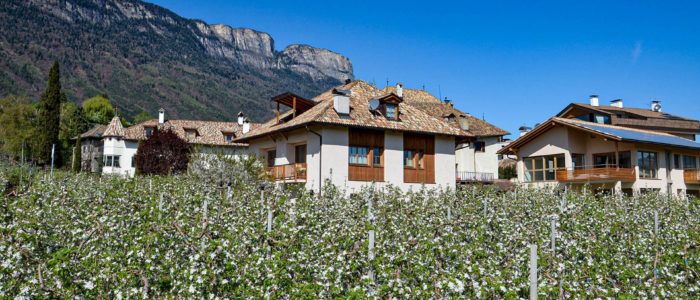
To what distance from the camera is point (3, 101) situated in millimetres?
59406

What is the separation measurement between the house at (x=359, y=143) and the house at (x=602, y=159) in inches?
358

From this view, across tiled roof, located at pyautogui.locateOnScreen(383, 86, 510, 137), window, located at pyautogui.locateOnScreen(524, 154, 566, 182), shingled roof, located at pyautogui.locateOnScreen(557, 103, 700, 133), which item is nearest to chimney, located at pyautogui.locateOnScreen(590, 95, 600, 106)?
shingled roof, located at pyautogui.locateOnScreen(557, 103, 700, 133)

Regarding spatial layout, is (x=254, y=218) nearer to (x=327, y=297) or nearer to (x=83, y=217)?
(x=83, y=217)

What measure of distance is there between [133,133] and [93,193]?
4165 cm

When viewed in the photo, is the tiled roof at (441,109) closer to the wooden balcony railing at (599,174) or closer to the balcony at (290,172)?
the wooden balcony railing at (599,174)

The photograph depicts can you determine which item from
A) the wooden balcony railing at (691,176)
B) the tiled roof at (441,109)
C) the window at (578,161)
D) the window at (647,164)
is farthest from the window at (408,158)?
the wooden balcony railing at (691,176)

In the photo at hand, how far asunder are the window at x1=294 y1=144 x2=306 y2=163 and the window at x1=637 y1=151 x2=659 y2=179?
19.9 metres

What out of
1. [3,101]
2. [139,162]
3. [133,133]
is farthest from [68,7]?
[139,162]

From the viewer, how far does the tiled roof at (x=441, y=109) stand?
43.3m

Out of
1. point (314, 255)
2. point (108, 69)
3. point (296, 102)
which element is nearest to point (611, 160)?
point (296, 102)

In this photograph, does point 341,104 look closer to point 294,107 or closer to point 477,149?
point 294,107

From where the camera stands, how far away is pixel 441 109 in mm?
44688

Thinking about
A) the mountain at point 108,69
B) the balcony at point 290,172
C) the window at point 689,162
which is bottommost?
the balcony at point 290,172

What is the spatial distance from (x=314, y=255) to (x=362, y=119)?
16.3m
